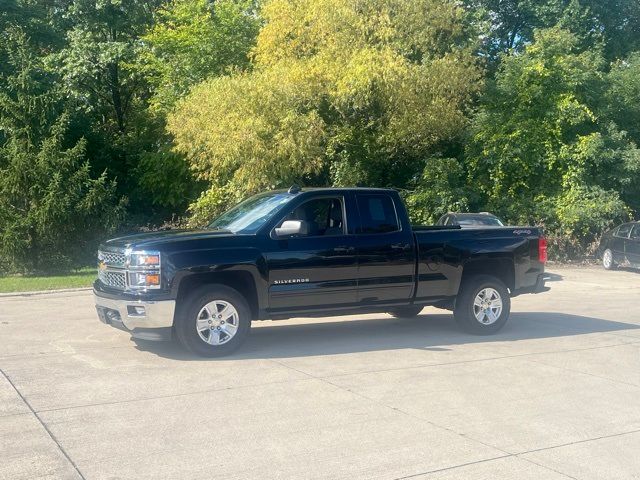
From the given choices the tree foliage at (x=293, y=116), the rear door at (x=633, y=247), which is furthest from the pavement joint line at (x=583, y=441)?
the rear door at (x=633, y=247)

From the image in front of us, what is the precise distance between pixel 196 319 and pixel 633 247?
17.1m

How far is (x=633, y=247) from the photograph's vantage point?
22547 mm

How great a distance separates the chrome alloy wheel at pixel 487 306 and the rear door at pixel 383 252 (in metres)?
1.22

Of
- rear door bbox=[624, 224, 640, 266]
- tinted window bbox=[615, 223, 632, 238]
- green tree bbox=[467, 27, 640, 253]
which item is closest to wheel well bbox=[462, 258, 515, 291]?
rear door bbox=[624, 224, 640, 266]

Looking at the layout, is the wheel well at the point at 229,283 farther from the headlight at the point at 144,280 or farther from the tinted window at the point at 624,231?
the tinted window at the point at 624,231

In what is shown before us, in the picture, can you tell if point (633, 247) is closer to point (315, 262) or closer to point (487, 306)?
point (487, 306)

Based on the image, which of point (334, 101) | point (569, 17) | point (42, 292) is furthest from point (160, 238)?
point (569, 17)

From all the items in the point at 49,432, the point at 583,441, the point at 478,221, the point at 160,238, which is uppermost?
the point at 478,221

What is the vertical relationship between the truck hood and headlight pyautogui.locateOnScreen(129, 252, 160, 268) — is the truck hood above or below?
above

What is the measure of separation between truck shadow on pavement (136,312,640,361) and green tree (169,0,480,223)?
1052 cm

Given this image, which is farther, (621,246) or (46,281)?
(621,246)

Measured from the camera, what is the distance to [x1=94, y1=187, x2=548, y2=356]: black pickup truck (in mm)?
9156

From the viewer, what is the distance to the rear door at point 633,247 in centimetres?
2241

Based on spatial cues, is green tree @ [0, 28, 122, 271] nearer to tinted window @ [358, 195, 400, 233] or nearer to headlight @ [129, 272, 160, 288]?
headlight @ [129, 272, 160, 288]
